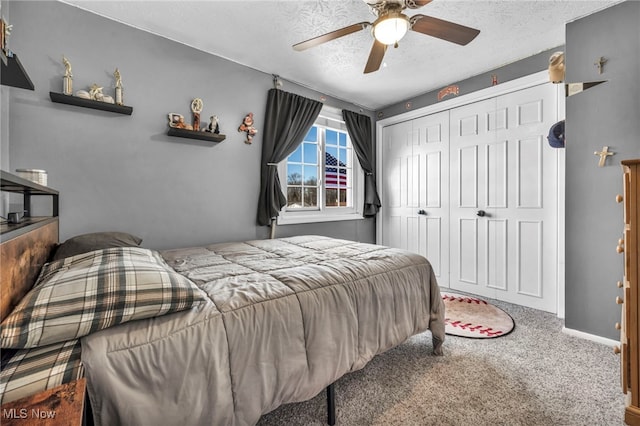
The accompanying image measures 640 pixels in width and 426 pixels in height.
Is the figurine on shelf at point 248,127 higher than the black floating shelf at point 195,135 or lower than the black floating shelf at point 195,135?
higher

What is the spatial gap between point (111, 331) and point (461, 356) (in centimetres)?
211

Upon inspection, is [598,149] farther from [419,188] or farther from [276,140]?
[276,140]

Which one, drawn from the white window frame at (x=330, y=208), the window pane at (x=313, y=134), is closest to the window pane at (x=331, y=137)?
the white window frame at (x=330, y=208)

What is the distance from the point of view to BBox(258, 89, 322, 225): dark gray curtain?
3066mm

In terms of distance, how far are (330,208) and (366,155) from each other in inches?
40.4

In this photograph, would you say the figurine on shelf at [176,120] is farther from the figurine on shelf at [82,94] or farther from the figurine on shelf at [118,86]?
the figurine on shelf at [82,94]

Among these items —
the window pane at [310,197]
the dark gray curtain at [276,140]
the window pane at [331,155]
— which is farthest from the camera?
the window pane at [331,155]

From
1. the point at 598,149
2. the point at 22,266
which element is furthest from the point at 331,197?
the point at 22,266

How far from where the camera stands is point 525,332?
2328 mm

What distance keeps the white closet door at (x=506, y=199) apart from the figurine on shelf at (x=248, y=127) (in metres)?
2.49

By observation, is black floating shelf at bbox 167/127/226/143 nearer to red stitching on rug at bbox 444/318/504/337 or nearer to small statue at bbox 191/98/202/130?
small statue at bbox 191/98/202/130

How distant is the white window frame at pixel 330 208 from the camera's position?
3352 millimetres

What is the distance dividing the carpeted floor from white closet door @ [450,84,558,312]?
856 mm

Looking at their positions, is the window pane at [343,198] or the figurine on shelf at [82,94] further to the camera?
the window pane at [343,198]
